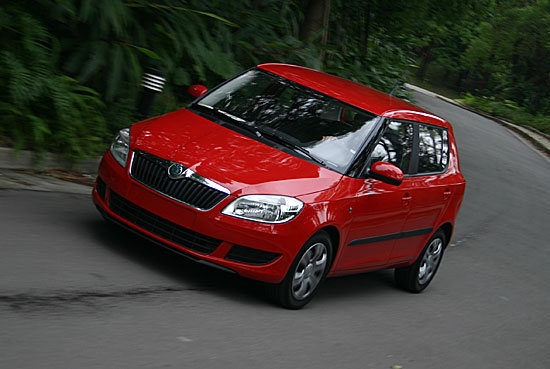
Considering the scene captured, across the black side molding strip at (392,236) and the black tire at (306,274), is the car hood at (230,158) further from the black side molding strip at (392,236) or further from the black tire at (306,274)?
the black side molding strip at (392,236)

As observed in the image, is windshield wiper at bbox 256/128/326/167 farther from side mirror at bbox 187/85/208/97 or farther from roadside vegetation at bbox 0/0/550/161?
roadside vegetation at bbox 0/0/550/161

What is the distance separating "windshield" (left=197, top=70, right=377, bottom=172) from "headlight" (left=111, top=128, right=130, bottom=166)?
3.26ft

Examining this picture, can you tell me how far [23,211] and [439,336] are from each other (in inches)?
150

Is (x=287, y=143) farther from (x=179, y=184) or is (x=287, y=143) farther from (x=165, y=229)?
(x=165, y=229)

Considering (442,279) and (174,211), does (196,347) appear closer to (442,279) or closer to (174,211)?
(174,211)

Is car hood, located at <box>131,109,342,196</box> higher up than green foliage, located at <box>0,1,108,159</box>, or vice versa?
car hood, located at <box>131,109,342,196</box>

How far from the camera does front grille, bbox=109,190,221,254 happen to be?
685cm

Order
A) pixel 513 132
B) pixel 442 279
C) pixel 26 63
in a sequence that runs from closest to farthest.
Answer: pixel 26 63 < pixel 442 279 < pixel 513 132

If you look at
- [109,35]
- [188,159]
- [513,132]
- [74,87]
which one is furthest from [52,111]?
[513,132]

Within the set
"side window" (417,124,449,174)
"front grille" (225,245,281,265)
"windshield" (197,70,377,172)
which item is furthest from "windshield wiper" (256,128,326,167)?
"side window" (417,124,449,174)

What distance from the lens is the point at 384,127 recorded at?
324 inches

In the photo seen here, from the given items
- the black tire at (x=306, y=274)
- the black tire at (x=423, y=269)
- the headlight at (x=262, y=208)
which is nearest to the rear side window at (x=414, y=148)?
the black tire at (x=423, y=269)

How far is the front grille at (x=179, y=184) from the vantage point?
22.2 ft

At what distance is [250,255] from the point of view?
22.5 ft
